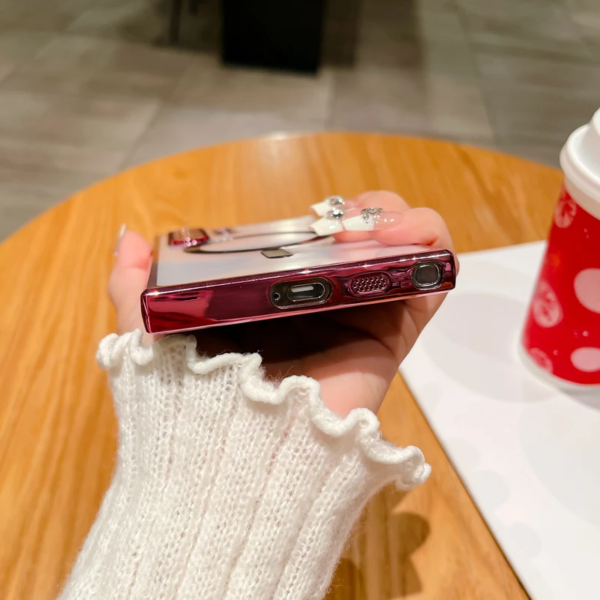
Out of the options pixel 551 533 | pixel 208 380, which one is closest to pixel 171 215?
pixel 208 380

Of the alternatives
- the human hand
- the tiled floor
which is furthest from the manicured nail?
the tiled floor

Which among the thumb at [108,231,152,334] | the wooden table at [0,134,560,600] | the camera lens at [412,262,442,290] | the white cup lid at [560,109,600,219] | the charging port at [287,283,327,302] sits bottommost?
the wooden table at [0,134,560,600]

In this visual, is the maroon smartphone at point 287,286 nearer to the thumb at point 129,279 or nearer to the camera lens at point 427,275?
the camera lens at point 427,275

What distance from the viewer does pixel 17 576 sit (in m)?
0.35

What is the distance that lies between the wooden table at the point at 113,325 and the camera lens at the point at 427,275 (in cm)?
17

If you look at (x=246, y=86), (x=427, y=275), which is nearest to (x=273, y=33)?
(x=246, y=86)

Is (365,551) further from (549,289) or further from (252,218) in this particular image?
(252,218)

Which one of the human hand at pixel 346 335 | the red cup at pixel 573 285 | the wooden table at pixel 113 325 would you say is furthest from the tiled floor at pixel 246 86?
the red cup at pixel 573 285

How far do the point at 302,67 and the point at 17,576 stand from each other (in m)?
1.68

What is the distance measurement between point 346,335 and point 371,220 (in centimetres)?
8

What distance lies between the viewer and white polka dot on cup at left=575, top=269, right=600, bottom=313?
15.2 inches

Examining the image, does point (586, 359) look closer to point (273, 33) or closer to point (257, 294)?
point (257, 294)

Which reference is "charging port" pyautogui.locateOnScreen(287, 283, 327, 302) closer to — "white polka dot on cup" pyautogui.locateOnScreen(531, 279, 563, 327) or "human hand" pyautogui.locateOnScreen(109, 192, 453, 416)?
"human hand" pyautogui.locateOnScreen(109, 192, 453, 416)

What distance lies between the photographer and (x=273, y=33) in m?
1.71
